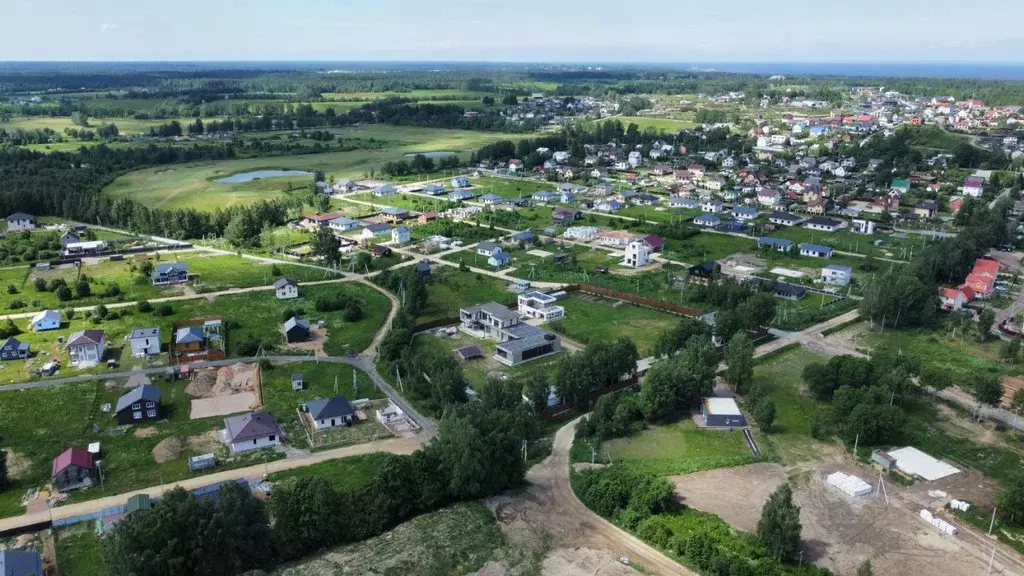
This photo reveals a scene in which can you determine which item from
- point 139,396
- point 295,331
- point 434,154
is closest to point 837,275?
point 295,331

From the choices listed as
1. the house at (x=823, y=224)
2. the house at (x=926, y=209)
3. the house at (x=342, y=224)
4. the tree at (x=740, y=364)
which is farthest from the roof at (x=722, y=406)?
the house at (x=926, y=209)

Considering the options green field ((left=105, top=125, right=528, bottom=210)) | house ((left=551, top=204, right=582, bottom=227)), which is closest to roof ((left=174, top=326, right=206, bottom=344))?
house ((left=551, top=204, right=582, bottom=227))

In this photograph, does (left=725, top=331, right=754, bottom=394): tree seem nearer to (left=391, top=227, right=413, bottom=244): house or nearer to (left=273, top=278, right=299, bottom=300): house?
(left=273, top=278, right=299, bottom=300): house

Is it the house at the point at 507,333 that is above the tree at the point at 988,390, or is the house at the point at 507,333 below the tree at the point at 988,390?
below

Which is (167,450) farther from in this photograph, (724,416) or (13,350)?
(724,416)

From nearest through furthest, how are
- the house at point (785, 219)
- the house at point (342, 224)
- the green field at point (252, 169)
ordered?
the house at point (342, 224) < the house at point (785, 219) < the green field at point (252, 169)

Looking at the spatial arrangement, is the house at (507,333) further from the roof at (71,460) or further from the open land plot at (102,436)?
the roof at (71,460)
